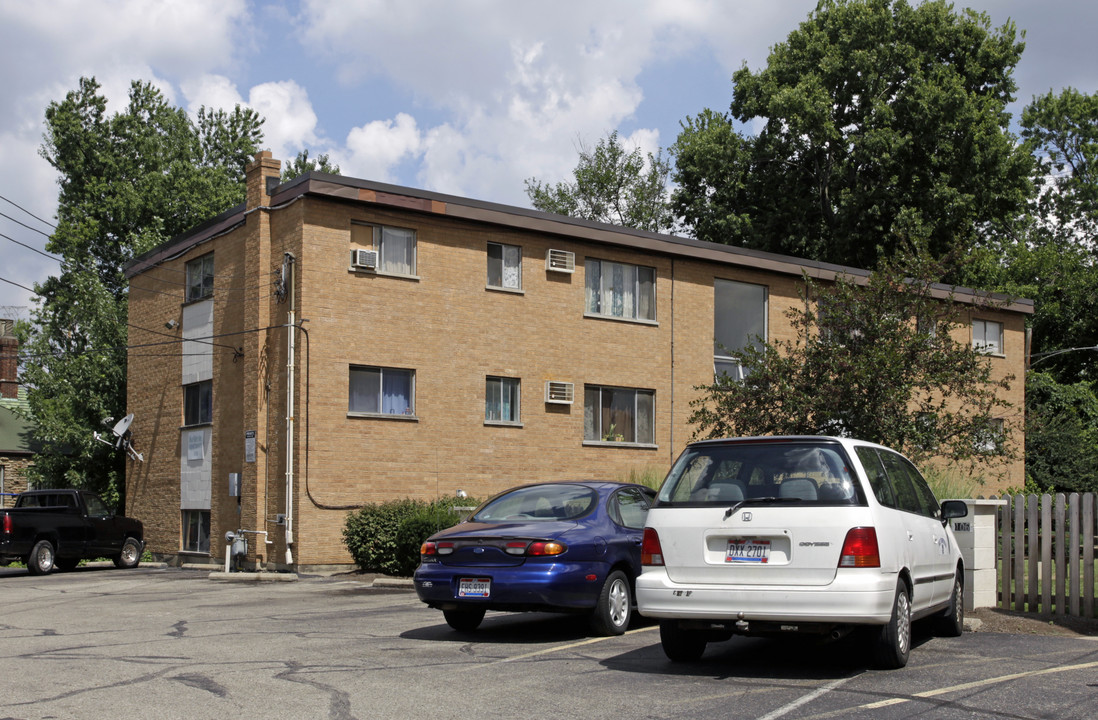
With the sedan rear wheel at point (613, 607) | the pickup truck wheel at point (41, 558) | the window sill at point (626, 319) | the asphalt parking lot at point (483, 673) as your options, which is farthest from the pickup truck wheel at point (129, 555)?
the sedan rear wheel at point (613, 607)

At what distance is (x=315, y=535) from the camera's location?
67.1 ft

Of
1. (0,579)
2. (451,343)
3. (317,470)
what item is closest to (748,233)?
(451,343)

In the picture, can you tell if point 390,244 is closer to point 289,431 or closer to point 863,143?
point 289,431

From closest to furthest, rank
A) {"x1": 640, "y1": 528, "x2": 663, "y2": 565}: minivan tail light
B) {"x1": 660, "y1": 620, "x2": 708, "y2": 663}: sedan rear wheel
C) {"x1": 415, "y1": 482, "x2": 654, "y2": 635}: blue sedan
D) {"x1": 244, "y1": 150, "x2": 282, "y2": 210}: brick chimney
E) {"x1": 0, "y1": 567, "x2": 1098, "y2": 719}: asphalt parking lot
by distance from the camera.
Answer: {"x1": 0, "y1": 567, "x2": 1098, "y2": 719}: asphalt parking lot → {"x1": 640, "y1": 528, "x2": 663, "y2": 565}: minivan tail light → {"x1": 660, "y1": 620, "x2": 708, "y2": 663}: sedan rear wheel → {"x1": 415, "y1": 482, "x2": 654, "y2": 635}: blue sedan → {"x1": 244, "y1": 150, "x2": 282, "y2": 210}: brick chimney

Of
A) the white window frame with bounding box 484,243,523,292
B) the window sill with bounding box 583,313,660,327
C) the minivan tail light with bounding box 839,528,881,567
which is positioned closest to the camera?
the minivan tail light with bounding box 839,528,881,567

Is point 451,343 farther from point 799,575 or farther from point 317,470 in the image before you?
point 799,575

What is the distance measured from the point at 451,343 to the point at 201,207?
21.1 m

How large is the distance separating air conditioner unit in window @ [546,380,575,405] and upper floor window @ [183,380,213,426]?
7.32 meters

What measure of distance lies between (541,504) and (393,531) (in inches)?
350

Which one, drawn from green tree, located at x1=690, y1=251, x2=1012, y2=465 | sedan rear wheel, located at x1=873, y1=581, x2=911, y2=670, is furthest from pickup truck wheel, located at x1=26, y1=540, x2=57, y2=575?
sedan rear wheel, located at x1=873, y1=581, x2=911, y2=670

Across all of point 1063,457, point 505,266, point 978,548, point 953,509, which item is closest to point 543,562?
point 953,509

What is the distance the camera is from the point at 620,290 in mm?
25297

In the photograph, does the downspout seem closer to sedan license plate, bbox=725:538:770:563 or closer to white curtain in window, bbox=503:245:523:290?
white curtain in window, bbox=503:245:523:290

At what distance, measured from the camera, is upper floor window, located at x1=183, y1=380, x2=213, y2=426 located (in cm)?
2456
